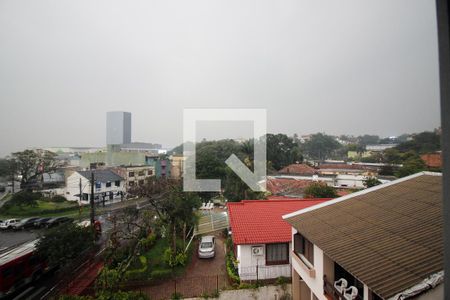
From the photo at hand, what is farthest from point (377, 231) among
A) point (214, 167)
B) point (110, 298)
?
point (214, 167)

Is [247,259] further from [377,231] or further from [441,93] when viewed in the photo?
[441,93]

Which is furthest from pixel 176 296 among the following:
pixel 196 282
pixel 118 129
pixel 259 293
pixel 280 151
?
pixel 118 129

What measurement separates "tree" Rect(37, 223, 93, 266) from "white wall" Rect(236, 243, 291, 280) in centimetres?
444

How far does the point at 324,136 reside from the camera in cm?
4800

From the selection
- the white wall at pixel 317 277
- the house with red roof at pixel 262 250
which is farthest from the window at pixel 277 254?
the white wall at pixel 317 277

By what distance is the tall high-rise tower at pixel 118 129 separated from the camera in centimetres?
2556

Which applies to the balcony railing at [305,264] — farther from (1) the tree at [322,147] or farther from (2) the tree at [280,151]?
(1) the tree at [322,147]

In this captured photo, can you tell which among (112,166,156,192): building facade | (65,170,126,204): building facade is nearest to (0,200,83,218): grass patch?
(65,170,126,204): building facade

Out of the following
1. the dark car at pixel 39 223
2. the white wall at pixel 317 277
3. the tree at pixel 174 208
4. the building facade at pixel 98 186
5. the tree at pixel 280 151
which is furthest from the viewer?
the tree at pixel 280 151

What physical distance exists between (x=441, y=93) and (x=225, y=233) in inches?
383

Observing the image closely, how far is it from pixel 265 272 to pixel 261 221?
137 cm

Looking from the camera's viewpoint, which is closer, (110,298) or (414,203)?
(414,203)

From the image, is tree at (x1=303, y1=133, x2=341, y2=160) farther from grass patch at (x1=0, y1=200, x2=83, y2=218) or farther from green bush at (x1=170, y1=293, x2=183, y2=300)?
green bush at (x1=170, y1=293, x2=183, y2=300)

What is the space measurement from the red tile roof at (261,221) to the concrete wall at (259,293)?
1.07 metres
